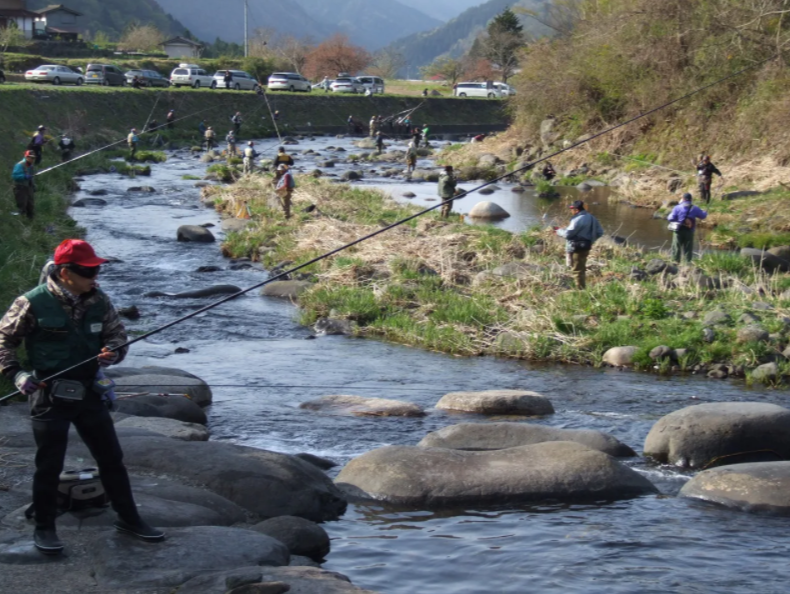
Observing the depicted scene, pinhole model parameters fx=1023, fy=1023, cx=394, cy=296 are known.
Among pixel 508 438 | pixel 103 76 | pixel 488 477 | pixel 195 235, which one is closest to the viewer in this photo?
pixel 488 477

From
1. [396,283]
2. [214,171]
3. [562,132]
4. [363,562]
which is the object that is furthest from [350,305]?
[562,132]

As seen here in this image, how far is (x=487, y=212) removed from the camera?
26625 mm

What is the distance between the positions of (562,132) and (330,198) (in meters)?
20.3

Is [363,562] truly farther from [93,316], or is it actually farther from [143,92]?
[143,92]

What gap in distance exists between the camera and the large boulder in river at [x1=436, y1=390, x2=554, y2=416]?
10812 mm

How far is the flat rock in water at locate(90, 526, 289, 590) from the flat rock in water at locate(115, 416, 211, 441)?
8.34 ft

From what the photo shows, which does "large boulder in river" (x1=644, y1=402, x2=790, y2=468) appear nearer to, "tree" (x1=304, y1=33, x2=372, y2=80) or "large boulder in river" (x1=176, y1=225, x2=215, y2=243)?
"large boulder in river" (x1=176, y1=225, x2=215, y2=243)

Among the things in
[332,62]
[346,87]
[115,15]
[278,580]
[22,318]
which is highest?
[115,15]

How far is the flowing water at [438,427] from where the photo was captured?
22.6ft

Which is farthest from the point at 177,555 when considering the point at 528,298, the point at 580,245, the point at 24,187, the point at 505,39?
the point at 505,39

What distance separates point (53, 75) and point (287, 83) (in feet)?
57.5

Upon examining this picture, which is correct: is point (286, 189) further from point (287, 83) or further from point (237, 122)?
point (287, 83)

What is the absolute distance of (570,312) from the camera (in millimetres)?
14352

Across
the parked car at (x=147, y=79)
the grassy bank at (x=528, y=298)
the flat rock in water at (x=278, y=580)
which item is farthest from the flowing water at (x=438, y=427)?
the parked car at (x=147, y=79)
